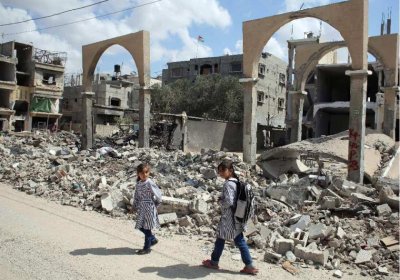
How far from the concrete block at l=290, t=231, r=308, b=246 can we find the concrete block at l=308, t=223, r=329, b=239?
12 centimetres

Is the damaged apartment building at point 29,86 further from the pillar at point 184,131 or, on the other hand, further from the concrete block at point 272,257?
the concrete block at point 272,257

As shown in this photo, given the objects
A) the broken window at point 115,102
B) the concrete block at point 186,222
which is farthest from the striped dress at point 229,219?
the broken window at point 115,102

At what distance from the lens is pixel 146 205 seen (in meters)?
5.71

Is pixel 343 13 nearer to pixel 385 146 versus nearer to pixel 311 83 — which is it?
pixel 385 146

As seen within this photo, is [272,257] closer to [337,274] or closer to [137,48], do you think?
[337,274]

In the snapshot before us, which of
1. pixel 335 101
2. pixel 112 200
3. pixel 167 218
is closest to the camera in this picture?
pixel 167 218

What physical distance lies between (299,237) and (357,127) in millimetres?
6312

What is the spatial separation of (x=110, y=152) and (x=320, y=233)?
490 inches

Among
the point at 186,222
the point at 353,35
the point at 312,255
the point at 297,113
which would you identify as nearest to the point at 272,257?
the point at 312,255

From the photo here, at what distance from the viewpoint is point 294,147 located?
12820 millimetres

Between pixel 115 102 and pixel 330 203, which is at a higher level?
pixel 115 102

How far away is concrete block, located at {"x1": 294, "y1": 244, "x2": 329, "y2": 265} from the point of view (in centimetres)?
562

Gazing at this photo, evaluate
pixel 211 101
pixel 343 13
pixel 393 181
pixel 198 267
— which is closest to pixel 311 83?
pixel 211 101

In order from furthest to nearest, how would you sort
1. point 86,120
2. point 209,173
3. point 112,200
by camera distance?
point 86,120 < point 209,173 < point 112,200
